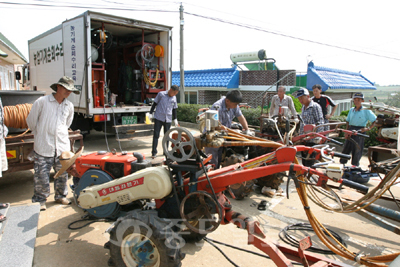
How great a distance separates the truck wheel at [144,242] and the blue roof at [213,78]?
1349 cm

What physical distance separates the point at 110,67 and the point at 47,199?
6012mm

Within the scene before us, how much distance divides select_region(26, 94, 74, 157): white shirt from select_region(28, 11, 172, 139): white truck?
123 inches

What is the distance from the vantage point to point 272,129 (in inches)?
197

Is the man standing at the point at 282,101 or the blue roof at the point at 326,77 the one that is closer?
the man standing at the point at 282,101

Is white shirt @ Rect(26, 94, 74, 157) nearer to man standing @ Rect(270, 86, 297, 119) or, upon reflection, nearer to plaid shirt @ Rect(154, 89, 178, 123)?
plaid shirt @ Rect(154, 89, 178, 123)

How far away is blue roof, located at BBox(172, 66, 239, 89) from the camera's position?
15828mm

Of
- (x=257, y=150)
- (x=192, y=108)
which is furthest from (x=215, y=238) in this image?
(x=192, y=108)

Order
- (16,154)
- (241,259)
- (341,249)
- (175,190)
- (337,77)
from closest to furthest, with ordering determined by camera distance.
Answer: (341,249)
(175,190)
(241,259)
(16,154)
(337,77)

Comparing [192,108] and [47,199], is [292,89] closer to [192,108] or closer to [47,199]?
[192,108]

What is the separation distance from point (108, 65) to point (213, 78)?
8211 mm

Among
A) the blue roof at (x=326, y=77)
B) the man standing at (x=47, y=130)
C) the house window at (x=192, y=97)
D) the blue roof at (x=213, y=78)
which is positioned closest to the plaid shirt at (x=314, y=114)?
the man standing at (x=47, y=130)

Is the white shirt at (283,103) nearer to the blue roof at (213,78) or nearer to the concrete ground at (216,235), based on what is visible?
the concrete ground at (216,235)

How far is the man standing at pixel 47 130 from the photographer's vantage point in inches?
154

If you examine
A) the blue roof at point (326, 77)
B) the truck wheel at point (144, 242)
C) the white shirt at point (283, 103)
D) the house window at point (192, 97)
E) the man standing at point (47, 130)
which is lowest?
the truck wheel at point (144, 242)
